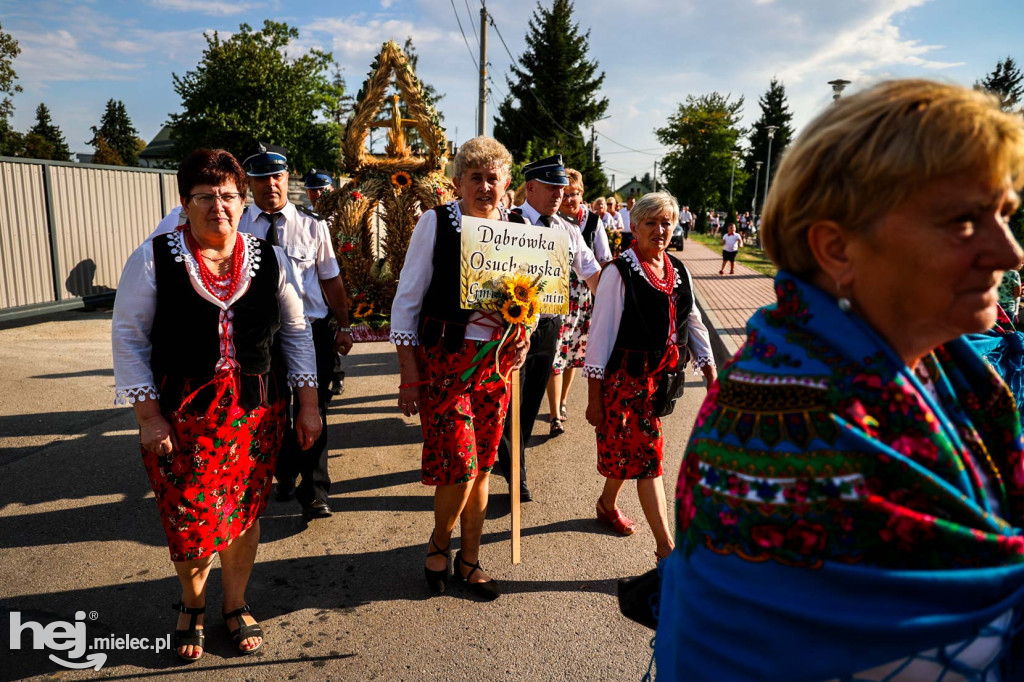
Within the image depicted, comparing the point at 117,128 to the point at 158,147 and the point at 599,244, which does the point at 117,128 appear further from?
the point at 599,244

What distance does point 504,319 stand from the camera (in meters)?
3.19

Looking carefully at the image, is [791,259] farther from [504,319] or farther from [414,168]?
[414,168]

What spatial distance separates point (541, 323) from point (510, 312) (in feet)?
3.48

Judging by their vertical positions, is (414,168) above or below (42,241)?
above

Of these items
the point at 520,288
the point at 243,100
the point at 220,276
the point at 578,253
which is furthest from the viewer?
the point at 243,100

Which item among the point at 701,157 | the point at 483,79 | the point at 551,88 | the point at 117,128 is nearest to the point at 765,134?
the point at 701,157

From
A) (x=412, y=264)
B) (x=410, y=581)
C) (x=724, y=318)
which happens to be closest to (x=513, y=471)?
(x=410, y=581)

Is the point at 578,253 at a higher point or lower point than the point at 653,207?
lower

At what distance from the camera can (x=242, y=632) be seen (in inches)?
114

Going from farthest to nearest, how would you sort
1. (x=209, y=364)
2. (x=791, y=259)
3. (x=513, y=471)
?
(x=513, y=471), (x=209, y=364), (x=791, y=259)

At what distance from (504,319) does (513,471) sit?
0.82m

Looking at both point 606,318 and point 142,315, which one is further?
point 606,318

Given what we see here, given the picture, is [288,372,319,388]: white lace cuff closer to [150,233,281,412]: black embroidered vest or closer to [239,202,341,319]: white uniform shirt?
[150,233,281,412]: black embroidered vest

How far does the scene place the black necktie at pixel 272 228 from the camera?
4219mm
